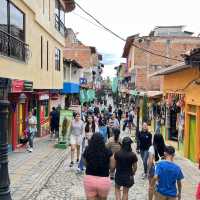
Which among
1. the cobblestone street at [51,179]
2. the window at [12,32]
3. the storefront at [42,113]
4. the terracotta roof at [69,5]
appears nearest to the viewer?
the cobblestone street at [51,179]

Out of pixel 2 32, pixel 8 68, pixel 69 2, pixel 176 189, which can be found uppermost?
pixel 69 2

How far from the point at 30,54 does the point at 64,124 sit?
3.21m

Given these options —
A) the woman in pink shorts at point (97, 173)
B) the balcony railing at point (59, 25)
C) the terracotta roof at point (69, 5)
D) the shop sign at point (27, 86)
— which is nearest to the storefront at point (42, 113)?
the balcony railing at point (59, 25)

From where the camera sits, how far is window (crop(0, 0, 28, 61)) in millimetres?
14742

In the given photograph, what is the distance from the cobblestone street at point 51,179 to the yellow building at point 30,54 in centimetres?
232

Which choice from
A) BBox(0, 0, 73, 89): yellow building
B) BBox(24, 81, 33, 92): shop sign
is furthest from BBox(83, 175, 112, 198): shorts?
BBox(24, 81, 33, 92): shop sign

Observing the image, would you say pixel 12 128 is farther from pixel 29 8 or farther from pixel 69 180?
pixel 69 180

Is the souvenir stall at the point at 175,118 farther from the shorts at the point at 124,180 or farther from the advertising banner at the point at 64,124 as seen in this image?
the shorts at the point at 124,180

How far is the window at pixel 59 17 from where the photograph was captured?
86.8ft

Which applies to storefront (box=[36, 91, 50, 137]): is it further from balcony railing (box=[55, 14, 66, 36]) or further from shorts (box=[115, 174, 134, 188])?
shorts (box=[115, 174, 134, 188])

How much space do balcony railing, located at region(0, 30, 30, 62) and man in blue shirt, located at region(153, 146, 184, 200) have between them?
860 cm

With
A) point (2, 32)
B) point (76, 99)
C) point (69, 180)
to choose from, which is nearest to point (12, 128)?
point (2, 32)

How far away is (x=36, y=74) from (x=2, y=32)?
6334mm

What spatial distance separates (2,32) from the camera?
14336mm
